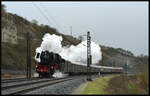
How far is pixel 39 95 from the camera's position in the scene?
1977 cm

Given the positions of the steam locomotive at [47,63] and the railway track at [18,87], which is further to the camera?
the steam locomotive at [47,63]

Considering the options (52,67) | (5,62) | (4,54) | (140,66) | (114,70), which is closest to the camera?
(140,66)

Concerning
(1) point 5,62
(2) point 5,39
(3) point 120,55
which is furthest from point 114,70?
(3) point 120,55

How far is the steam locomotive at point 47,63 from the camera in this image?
47.3 metres

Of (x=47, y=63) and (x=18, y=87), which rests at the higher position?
(x=47, y=63)

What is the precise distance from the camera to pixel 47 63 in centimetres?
4762

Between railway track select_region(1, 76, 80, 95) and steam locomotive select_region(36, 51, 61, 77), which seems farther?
steam locomotive select_region(36, 51, 61, 77)

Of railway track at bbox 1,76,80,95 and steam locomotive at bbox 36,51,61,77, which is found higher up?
steam locomotive at bbox 36,51,61,77

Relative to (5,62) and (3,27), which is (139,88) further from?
(3,27)

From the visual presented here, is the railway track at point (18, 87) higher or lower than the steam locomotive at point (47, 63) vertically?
lower

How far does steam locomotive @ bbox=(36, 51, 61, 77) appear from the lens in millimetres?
47281

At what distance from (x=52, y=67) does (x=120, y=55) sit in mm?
124596

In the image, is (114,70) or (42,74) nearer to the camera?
(42,74)

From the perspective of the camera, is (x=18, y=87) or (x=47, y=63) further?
(x=47, y=63)
